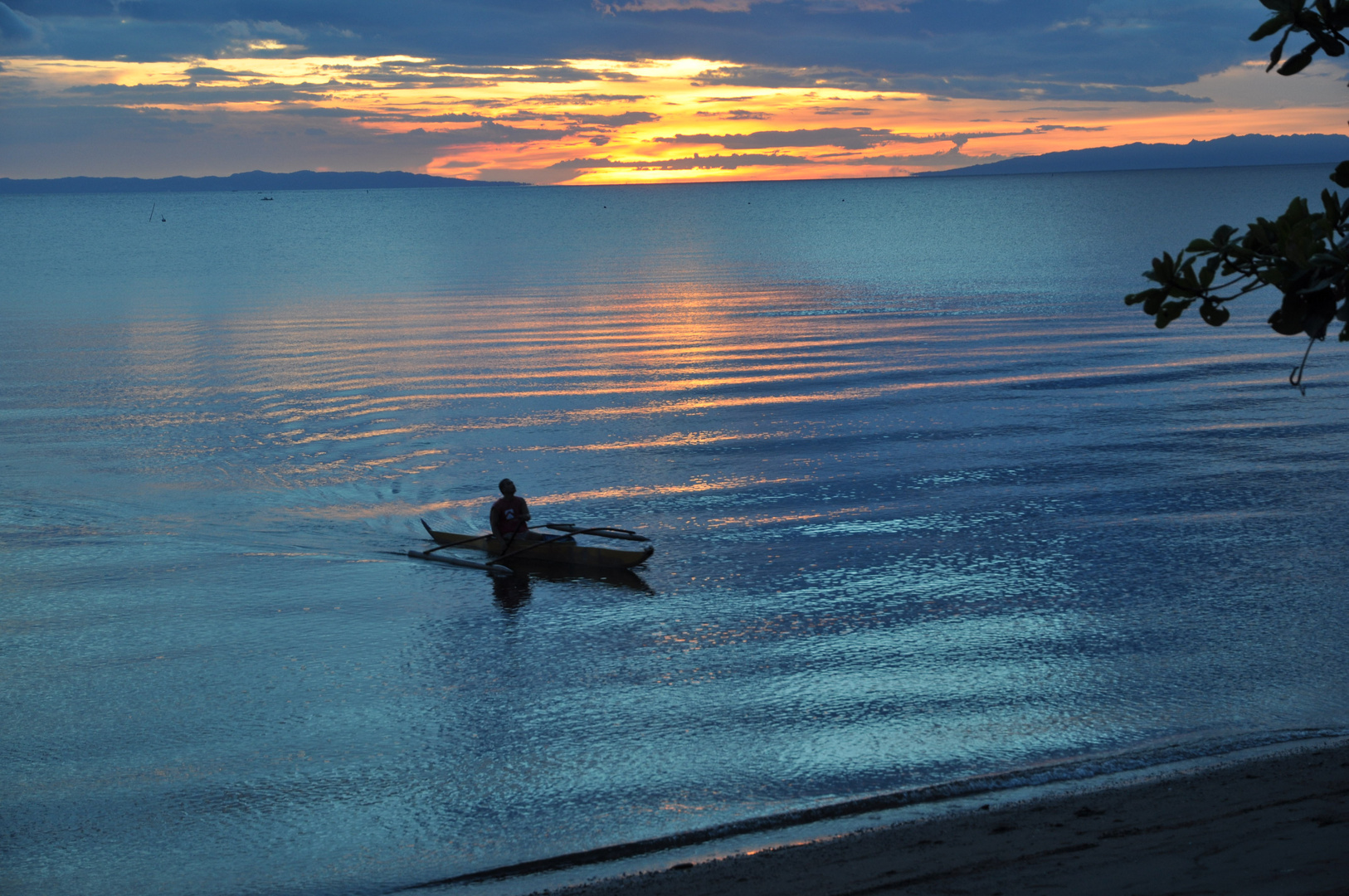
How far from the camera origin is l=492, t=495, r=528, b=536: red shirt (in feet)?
53.5

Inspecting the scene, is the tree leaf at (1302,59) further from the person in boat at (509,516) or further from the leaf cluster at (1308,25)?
the person in boat at (509,516)

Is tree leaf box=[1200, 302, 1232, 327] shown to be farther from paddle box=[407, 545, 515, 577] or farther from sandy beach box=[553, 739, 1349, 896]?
paddle box=[407, 545, 515, 577]

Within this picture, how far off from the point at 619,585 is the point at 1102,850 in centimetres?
872

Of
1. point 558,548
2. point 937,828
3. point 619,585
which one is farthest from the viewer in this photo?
point 558,548

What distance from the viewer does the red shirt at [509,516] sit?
53.5ft

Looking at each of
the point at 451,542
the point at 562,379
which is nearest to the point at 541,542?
the point at 451,542

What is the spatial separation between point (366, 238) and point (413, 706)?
10420cm

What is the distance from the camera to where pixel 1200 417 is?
76.4 feet

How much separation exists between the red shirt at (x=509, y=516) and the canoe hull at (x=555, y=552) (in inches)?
5.9

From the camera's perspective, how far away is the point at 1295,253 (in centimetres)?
569

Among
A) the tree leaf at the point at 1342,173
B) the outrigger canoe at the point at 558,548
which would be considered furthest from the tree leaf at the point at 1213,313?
the outrigger canoe at the point at 558,548

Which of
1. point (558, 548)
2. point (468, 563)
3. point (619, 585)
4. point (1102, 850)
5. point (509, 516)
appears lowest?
point (1102, 850)

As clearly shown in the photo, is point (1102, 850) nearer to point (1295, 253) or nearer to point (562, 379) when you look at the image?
point (1295, 253)

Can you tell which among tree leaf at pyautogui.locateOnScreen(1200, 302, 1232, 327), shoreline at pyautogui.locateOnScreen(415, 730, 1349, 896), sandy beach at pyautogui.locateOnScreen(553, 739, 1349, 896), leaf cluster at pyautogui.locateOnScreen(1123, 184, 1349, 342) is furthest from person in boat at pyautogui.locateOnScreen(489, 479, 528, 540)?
tree leaf at pyautogui.locateOnScreen(1200, 302, 1232, 327)
